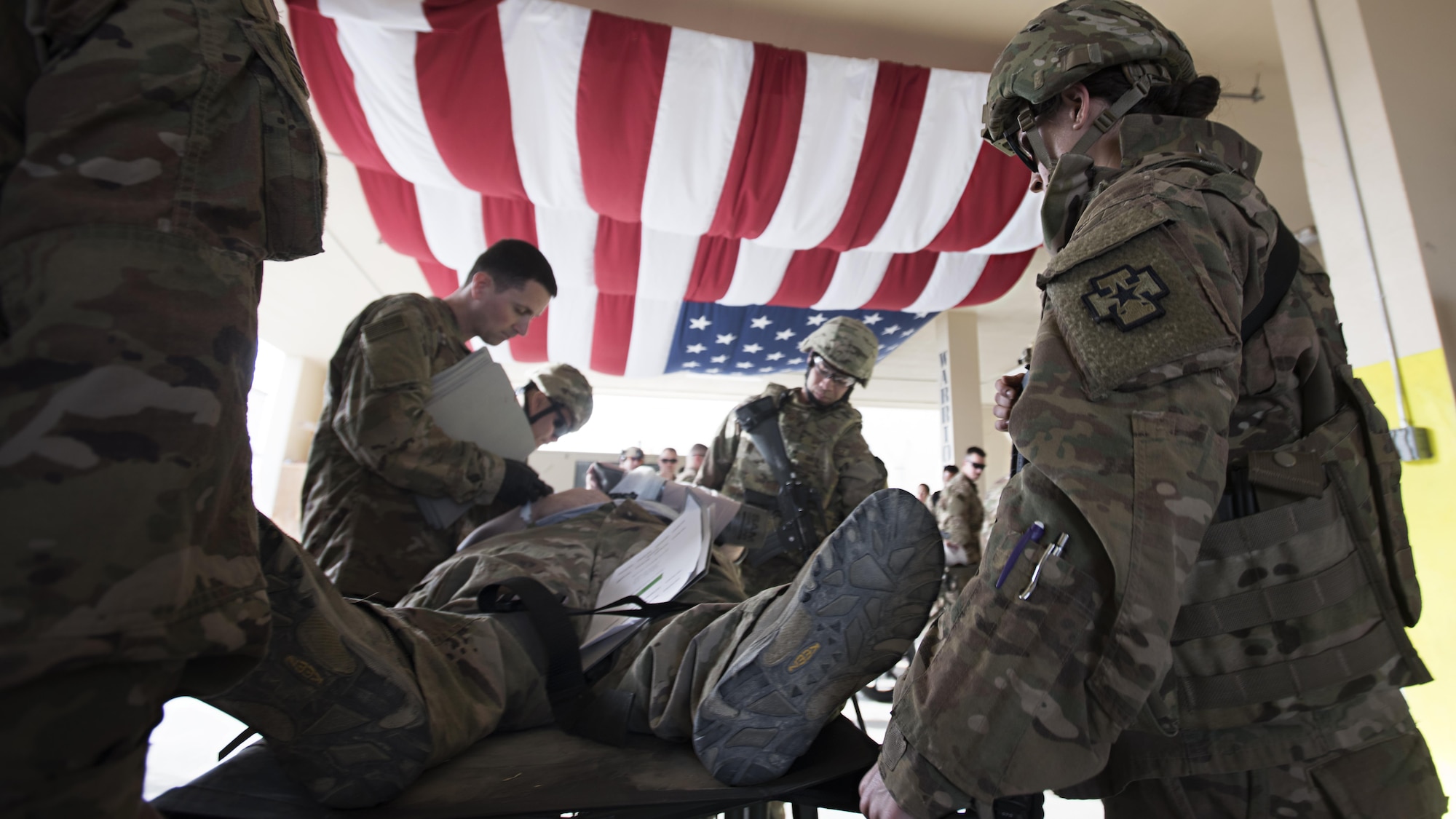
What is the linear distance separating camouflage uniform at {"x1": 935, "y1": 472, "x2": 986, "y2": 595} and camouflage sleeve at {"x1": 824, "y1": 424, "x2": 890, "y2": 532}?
1714mm

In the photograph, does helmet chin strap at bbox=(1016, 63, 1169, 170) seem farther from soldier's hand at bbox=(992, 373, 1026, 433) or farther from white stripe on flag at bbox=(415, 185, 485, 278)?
white stripe on flag at bbox=(415, 185, 485, 278)

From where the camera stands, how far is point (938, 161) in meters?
3.28

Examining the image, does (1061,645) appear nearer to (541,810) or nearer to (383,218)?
(541,810)

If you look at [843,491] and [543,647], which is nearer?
[543,647]

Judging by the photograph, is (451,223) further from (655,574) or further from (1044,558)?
(1044,558)

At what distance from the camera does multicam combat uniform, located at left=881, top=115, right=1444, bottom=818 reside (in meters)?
0.53

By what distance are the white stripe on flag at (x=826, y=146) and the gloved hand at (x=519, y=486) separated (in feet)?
7.62

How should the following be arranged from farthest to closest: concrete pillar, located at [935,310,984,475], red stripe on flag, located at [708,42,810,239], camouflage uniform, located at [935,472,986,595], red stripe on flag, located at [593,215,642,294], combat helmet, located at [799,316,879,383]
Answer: concrete pillar, located at [935,310,984,475] → red stripe on flag, located at [593,215,642,294] → camouflage uniform, located at [935,472,986,595] → red stripe on flag, located at [708,42,810,239] → combat helmet, located at [799,316,879,383]

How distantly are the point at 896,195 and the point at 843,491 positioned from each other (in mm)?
1726

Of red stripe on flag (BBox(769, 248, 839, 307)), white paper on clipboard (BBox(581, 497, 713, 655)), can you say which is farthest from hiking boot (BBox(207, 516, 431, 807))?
red stripe on flag (BBox(769, 248, 839, 307))

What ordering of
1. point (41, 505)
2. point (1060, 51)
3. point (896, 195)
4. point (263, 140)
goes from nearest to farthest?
point (41, 505), point (263, 140), point (1060, 51), point (896, 195)

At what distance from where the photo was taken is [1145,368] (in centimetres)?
55

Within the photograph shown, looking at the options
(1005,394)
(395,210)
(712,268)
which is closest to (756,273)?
(712,268)

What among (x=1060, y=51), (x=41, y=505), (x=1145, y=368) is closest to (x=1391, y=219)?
(x=1060, y=51)
